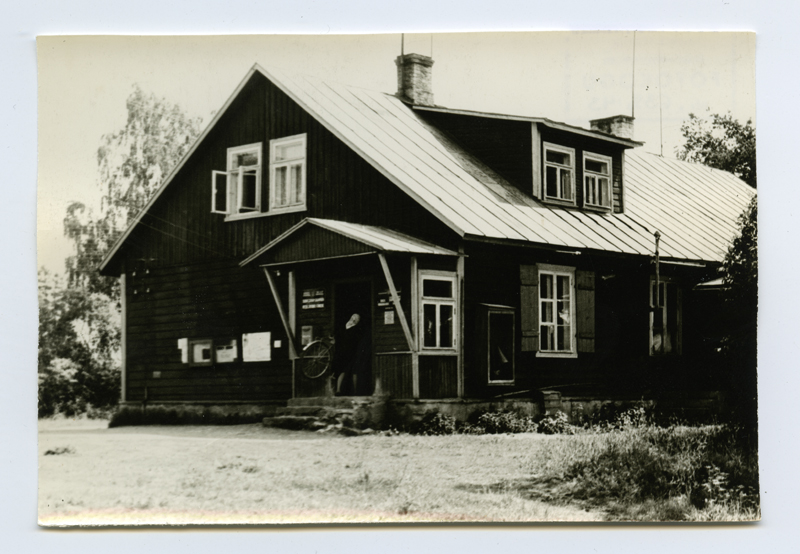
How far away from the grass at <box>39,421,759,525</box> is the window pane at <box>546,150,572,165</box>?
332 cm

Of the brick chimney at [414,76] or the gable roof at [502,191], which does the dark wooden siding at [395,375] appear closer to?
the gable roof at [502,191]

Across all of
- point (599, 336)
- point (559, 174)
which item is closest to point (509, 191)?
point (559, 174)

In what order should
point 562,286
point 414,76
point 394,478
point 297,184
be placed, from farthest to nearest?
1. point 297,184
2. point 562,286
3. point 414,76
4. point 394,478

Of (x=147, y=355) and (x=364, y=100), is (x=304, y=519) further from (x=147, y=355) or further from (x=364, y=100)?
(x=364, y=100)

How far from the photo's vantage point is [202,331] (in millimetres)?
14445

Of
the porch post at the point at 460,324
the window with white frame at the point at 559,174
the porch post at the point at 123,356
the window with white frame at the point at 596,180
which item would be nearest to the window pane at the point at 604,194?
the window with white frame at the point at 596,180

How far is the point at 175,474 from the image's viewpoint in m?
13.5

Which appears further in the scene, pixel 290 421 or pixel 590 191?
Answer: pixel 590 191

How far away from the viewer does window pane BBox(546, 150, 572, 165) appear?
15.2 meters

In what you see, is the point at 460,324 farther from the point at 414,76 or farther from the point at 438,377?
the point at 414,76

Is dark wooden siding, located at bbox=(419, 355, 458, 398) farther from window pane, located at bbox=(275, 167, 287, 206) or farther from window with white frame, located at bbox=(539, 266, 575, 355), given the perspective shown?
window pane, located at bbox=(275, 167, 287, 206)

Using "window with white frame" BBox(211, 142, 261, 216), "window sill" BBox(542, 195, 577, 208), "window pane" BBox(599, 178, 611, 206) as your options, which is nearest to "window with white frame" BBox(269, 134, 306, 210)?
"window with white frame" BBox(211, 142, 261, 216)

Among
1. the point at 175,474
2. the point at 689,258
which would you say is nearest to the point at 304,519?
the point at 175,474

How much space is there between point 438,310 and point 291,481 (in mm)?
2427
